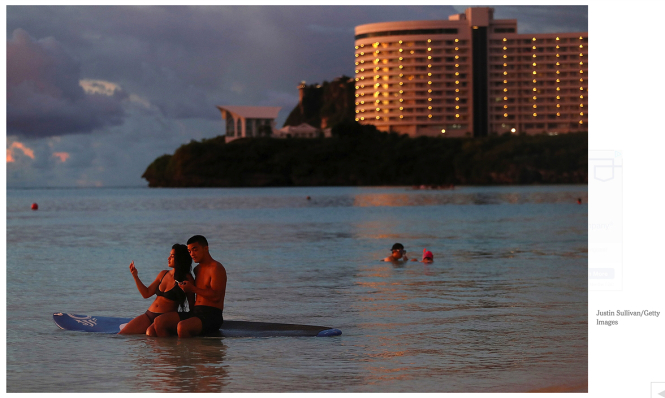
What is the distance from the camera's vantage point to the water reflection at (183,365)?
9695 mm

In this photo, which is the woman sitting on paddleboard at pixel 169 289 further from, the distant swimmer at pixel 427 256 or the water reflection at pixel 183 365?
the distant swimmer at pixel 427 256

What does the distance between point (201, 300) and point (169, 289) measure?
0.48 metres

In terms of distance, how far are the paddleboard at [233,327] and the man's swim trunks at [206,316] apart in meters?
0.14

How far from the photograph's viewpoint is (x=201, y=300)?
472 inches

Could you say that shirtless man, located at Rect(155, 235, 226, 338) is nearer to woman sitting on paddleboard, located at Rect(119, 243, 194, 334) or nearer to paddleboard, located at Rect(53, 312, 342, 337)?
woman sitting on paddleboard, located at Rect(119, 243, 194, 334)

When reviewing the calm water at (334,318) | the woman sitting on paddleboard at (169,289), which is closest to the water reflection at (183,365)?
the calm water at (334,318)

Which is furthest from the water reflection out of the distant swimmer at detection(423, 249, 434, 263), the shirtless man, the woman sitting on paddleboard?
the distant swimmer at detection(423, 249, 434, 263)

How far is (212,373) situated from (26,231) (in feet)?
123

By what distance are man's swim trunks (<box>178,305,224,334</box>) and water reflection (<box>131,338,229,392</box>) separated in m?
0.18

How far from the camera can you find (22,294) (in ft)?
61.4

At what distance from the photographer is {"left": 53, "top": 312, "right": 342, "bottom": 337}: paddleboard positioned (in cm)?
1268

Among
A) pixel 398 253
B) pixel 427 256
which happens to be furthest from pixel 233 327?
pixel 427 256

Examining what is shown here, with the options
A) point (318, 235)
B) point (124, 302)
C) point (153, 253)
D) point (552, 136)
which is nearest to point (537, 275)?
point (124, 302)
